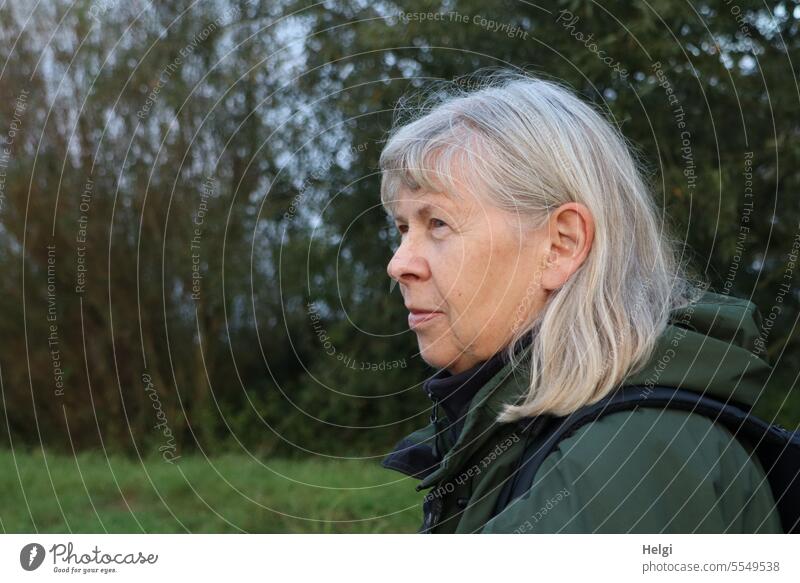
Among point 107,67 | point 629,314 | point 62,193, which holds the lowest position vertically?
point 629,314

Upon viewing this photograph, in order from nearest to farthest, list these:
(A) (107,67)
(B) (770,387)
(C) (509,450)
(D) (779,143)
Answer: (C) (509,450) < (D) (779,143) < (B) (770,387) < (A) (107,67)

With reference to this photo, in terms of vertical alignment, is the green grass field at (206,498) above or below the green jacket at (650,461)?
below

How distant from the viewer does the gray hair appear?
1.73m

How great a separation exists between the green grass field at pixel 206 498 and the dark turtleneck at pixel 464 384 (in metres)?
2.15

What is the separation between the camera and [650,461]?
5.00 ft

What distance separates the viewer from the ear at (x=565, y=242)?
1813 mm

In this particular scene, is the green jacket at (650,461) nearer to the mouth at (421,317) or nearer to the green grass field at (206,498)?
the mouth at (421,317)

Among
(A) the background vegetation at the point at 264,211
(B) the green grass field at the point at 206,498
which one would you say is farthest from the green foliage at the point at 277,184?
(B) the green grass field at the point at 206,498

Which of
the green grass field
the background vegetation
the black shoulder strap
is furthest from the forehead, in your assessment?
the green grass field

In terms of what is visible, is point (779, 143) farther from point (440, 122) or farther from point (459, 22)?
point (440, 122)

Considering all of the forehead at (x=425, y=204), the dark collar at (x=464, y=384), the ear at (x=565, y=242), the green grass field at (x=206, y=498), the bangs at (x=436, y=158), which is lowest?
the green grass field at (x=206, y=498)

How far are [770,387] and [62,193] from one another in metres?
4.87
